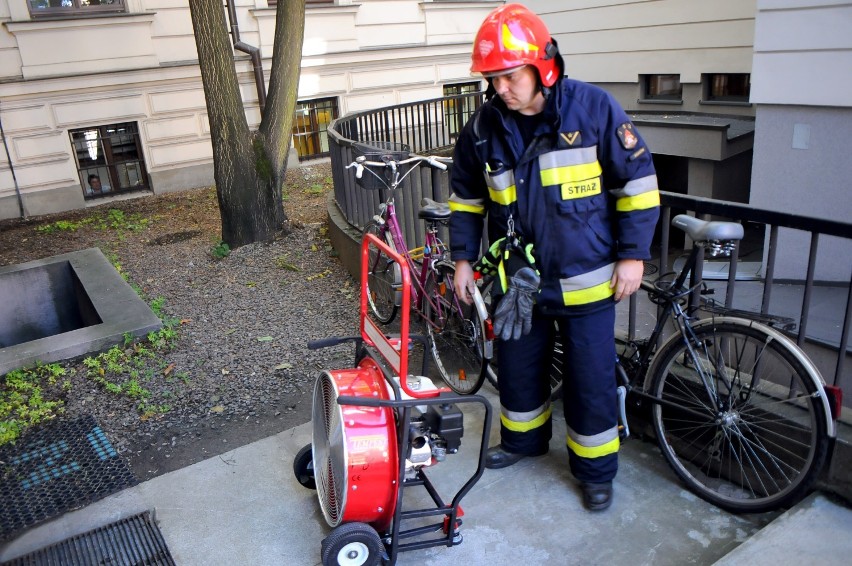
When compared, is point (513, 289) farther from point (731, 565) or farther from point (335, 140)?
point (335, 140)

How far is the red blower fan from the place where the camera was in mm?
2658

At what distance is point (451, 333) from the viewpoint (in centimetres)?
450

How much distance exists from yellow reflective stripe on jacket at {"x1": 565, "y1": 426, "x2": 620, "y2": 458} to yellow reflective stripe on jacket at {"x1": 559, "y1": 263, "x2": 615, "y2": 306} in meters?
0.63

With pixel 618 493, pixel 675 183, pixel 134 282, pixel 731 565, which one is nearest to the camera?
pixel 731 565

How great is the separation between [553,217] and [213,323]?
402 centimetres

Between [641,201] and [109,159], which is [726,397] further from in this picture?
[109,159]

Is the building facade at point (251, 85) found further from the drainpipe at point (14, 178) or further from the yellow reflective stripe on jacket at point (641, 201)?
the yellow reflective stripe on jacket at point (641, 201)

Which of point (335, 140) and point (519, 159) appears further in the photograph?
point (335, 140)

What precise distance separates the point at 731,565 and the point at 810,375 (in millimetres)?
779

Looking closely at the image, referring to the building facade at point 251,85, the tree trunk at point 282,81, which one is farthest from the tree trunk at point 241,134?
the building facade at point 251,85

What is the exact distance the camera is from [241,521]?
10.7 ft

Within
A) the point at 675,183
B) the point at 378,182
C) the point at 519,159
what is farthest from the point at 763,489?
the point at 675,183

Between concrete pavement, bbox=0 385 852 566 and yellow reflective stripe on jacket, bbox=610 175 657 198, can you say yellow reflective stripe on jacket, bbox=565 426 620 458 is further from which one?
yellow reflective stripe on jacket, bbox=610 175 657 198

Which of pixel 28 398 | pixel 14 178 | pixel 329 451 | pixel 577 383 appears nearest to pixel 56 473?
pixel 28 398
